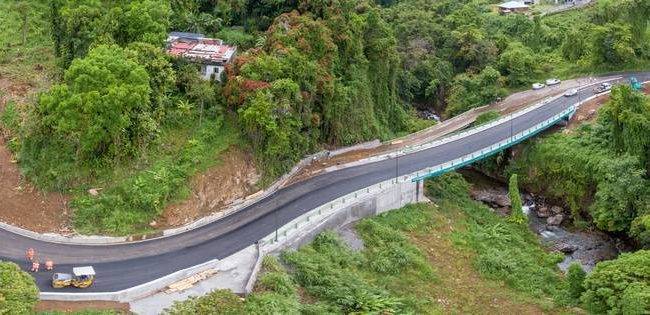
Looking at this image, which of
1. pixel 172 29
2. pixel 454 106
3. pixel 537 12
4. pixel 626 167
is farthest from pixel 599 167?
pixel 537 12

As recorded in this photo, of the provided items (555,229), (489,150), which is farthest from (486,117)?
(555,229)

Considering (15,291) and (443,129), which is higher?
(15,291)

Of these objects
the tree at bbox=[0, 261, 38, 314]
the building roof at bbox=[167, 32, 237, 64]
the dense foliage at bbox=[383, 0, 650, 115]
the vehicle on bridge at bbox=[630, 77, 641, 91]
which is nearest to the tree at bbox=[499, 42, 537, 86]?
the dense foliage at bbox=[383, 0, 650, 115]

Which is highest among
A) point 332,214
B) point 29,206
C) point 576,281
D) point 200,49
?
point 200,49

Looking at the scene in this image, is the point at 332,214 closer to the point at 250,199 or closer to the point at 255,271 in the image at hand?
the point at 250,199

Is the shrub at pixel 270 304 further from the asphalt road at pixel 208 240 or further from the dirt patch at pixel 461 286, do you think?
the dirt patch at pixel 461 286

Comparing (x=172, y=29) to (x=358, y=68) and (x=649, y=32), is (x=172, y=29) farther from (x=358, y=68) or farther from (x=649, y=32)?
(x=649, y=32)
